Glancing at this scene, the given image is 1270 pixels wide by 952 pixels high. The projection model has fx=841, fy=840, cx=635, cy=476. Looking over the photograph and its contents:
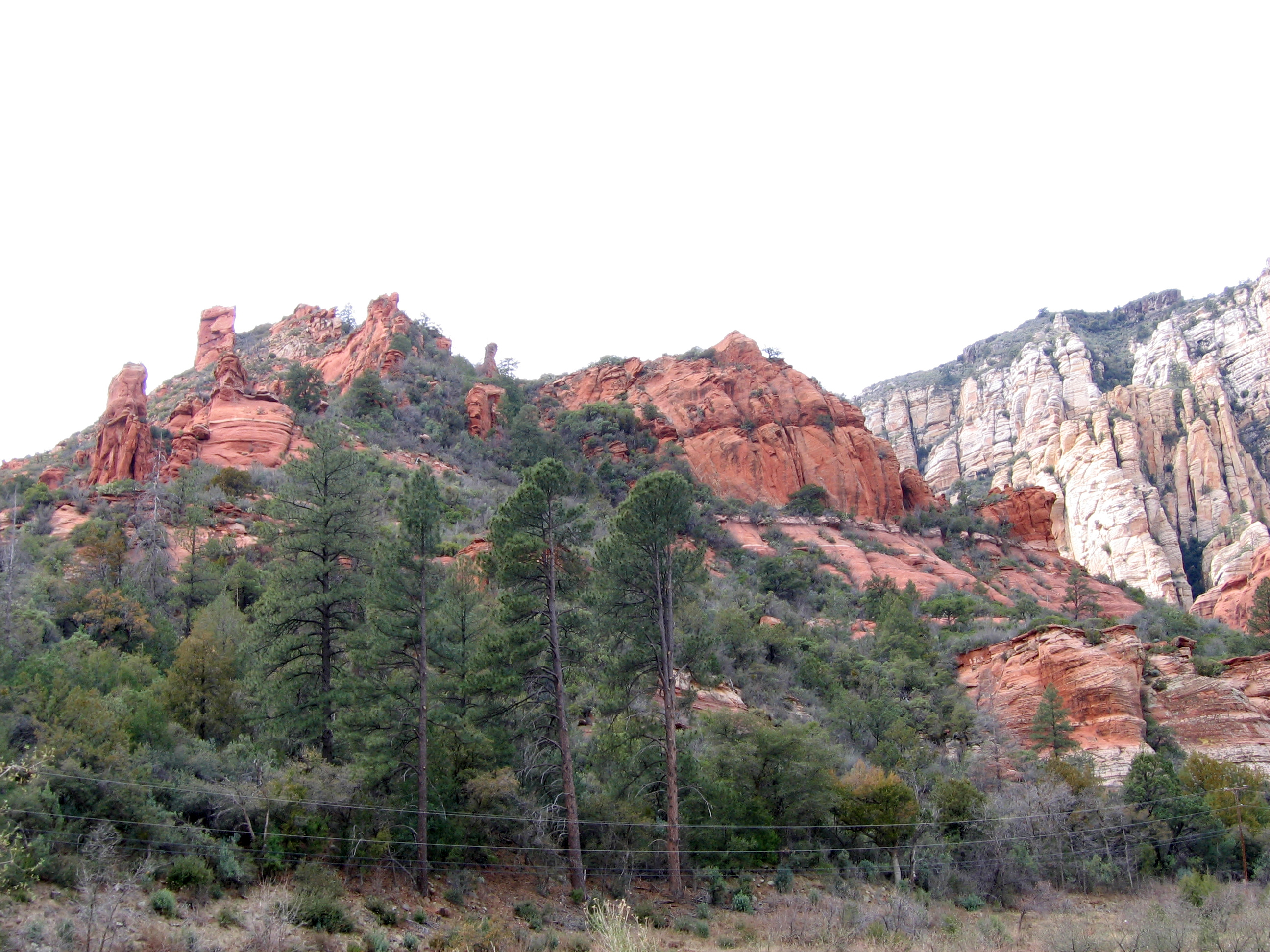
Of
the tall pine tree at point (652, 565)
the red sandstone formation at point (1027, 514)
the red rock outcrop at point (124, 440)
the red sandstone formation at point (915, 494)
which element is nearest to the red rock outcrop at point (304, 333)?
the red rock outcrop at point (124, 440)

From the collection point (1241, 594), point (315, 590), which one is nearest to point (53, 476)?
point (315, 590)

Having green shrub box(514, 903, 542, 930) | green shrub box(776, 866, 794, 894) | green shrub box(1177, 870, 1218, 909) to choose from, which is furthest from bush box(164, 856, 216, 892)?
green shrub box(1177, 870, 1218, 909)

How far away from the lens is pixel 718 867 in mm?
24047

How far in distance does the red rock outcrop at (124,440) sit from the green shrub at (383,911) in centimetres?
3492

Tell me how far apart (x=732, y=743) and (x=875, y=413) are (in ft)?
463

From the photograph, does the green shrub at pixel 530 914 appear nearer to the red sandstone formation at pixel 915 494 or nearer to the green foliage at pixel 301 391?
the green foliage at pixel 301 391

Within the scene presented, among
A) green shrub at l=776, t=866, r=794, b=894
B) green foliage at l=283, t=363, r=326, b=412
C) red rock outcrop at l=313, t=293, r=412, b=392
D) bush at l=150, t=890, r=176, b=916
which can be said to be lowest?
green shrub at l=776, t=866, r=794, b=894

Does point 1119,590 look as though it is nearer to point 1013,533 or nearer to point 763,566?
point 1013,533

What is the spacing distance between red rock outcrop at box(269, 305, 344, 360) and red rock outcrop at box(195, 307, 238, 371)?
4.57 metres

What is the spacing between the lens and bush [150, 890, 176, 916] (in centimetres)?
1502

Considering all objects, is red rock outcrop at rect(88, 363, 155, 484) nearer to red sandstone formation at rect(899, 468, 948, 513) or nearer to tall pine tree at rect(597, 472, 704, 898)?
tall pine tree at rect(597, 472, 704, 898)

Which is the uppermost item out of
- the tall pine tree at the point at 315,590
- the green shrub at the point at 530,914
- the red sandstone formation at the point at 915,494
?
the red sandstone formation at the point at 915,494

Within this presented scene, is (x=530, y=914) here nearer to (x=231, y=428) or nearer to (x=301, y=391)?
(x=231, y=428)

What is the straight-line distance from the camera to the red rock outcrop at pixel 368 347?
249ft
